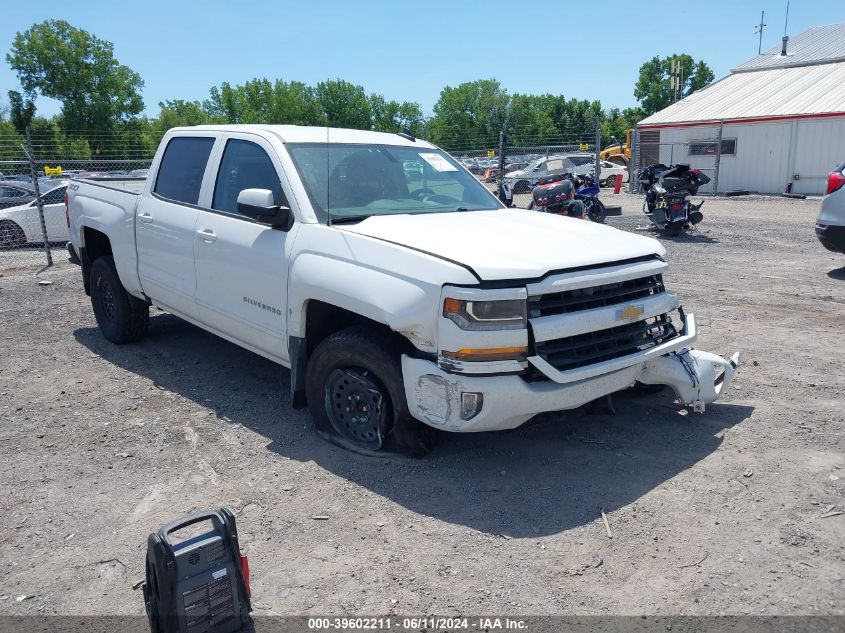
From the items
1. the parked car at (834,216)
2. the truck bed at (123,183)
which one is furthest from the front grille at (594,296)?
the parked car at (834,216)

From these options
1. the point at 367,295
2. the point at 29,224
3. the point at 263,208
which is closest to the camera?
the point at 367,295

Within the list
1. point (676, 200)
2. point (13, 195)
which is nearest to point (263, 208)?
point (676, 200)

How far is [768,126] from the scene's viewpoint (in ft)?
91.3

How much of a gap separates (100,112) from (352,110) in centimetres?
2790

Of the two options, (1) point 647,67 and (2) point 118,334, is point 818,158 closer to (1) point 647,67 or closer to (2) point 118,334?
(2) point 118,334

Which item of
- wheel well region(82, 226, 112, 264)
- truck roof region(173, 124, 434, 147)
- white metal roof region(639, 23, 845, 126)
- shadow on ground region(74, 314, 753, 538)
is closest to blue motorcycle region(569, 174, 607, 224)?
truck roof region(173, 124, 434, 147)

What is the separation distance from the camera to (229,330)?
521 cm

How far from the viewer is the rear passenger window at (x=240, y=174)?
494 centimetres

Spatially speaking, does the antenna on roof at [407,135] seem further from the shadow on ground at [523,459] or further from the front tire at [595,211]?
the front tire at [595,211]

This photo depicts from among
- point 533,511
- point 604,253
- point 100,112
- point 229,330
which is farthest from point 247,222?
point 100,112

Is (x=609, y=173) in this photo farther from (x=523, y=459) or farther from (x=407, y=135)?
(x=523, y=459)

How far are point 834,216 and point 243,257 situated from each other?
7928 millimetres

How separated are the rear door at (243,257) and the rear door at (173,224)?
0.52 feet

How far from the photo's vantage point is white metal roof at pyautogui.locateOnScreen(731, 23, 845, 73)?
33.0m
